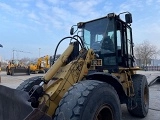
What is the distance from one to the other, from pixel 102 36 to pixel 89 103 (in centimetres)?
212

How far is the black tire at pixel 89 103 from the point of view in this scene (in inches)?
99.6

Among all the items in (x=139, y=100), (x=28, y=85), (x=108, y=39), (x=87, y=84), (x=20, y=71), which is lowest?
(x=139, y=100)

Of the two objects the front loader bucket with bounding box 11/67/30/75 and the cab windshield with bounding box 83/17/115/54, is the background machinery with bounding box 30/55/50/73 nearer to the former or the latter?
the front loader bucket with bounding box 11/67/30/75

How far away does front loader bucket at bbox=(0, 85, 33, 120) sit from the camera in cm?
257

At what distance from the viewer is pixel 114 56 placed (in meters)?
4.45

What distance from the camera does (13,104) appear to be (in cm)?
287

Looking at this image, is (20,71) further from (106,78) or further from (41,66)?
(106,78)

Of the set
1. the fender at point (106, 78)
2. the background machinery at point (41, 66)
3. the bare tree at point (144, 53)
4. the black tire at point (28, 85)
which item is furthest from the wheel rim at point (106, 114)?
the bare tree at point (144, 53)

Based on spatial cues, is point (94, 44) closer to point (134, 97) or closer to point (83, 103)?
point (134, 97)

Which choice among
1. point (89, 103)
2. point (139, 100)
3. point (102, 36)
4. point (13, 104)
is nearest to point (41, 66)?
point (139, 100)

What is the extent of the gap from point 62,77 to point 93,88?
682 millimetres

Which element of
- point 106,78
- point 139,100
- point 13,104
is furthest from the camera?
point 139,100

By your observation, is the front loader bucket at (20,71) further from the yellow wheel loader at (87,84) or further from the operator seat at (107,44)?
the operator seat at (107,44)

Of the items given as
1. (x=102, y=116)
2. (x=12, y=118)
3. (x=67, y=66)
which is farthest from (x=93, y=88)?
(x=12, y=118)
